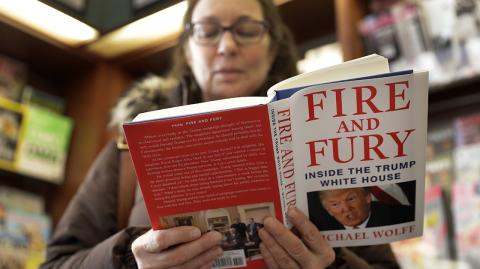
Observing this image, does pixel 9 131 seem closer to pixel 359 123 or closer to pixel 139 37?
pixel 139 37

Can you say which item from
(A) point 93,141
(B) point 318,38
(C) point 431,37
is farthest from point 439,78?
(A) point 93,141

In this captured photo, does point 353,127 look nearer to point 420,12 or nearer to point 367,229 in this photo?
point 367,229

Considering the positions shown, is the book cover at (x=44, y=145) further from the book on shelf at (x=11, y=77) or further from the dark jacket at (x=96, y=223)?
the dark jacket at (x=96, y=223)

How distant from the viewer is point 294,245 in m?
0.67

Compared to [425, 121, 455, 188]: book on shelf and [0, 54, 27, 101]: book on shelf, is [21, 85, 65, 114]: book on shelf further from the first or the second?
[425, 121, 455, 188]: book on shelf

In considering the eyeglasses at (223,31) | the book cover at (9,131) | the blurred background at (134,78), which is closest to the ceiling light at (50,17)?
the blurred background at (134,78)

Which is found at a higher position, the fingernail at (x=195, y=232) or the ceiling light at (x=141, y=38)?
the ceiling light at (x=141, y=38)

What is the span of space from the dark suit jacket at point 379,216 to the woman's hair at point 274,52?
390mm

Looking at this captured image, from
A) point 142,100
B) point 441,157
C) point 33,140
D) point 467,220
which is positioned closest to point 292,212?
point 142,100

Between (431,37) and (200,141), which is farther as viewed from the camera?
(431,37)

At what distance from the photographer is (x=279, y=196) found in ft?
2.13

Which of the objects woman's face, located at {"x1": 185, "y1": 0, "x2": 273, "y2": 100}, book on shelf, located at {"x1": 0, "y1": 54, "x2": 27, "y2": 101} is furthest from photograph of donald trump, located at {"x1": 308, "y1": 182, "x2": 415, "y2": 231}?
book on shelf, located at {"x1": 0, "y1": 54, "x2": 27, "y2": 101}

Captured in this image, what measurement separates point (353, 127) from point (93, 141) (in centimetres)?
134

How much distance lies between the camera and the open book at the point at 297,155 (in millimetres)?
619
